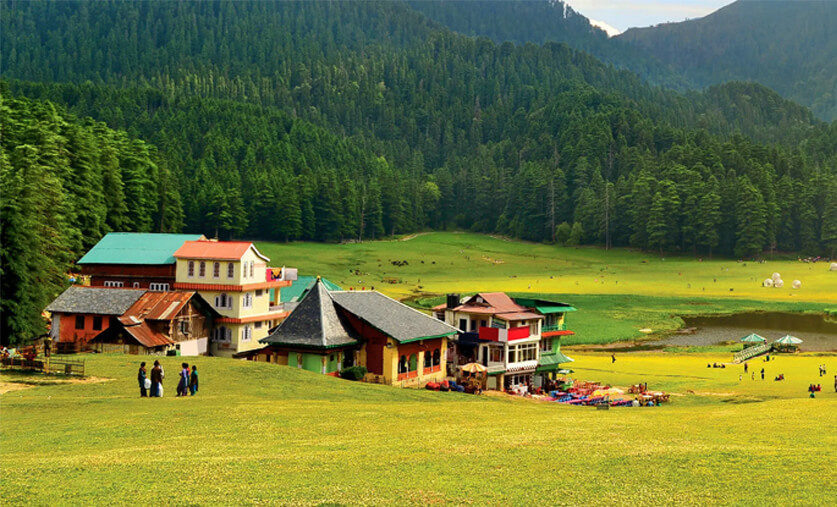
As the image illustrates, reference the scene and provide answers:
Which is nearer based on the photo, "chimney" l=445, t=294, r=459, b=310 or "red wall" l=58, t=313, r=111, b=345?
"red wall" l=58, t=313, r=111, b=345

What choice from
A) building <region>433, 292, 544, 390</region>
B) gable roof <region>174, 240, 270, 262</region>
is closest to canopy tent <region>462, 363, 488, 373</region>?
building <region>433, 292, 544, 390</region>

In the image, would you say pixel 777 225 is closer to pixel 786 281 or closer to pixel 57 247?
pixel 786 281

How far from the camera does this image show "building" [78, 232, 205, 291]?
6800 centimetres

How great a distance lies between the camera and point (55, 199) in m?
74.8

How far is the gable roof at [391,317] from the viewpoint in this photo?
52.4 meters

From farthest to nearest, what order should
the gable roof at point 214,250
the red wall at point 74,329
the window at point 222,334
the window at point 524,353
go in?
the window at point 222,334
the gable roof at point 214,250
the window at point 524,353
the red wall at point 74,329

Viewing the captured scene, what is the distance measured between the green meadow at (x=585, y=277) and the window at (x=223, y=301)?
116ft

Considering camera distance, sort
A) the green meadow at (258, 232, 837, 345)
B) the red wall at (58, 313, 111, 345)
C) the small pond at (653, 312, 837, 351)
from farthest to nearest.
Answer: the green meadow at (258, 232, 837, 345)
the small pond at (653, 312, 837, 351)
the red wall at (58, 313, 111, 345)

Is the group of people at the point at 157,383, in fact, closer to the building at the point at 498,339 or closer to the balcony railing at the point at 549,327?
the building at the point at 498,339

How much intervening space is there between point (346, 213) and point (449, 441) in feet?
536

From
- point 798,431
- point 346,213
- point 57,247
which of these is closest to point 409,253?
point 346,213

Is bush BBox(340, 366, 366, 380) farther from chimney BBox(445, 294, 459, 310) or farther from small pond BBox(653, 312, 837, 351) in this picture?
small pond BBox(653, 312, 837, 351)

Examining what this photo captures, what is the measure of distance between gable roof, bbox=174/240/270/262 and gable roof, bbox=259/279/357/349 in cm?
1322

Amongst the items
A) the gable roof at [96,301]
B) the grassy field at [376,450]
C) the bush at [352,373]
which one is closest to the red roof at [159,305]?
the gable roof at [96,301]
